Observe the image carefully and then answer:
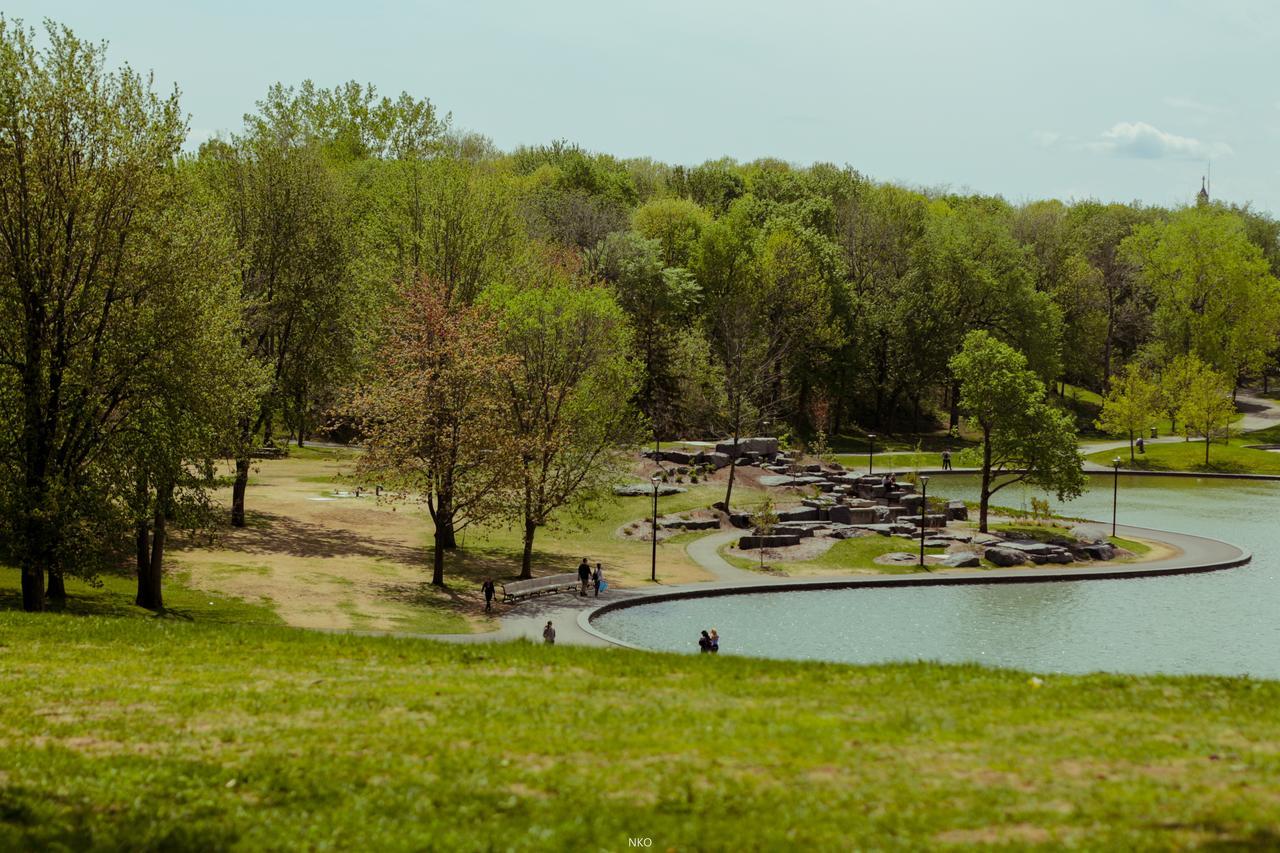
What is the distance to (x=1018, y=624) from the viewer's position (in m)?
37.7

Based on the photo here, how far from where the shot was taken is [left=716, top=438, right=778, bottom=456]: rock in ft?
228

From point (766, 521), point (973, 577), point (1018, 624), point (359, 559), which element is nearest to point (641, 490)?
point (766, 521)

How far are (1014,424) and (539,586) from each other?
2567 cm

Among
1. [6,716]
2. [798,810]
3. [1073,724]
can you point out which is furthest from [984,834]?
[6,716]

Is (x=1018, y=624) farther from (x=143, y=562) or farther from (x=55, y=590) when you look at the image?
(x=55, y=590)

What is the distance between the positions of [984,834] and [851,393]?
85.0 meters

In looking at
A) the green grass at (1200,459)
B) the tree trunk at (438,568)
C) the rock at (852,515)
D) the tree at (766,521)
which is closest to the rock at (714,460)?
the rock at (852,515)

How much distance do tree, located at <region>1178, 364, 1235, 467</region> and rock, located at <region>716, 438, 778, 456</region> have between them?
3828cm

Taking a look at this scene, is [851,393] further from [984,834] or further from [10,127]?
[984,834]

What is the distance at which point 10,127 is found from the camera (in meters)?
28.4

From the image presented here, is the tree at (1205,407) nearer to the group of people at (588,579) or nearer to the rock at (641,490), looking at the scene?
the rock at (641,490)

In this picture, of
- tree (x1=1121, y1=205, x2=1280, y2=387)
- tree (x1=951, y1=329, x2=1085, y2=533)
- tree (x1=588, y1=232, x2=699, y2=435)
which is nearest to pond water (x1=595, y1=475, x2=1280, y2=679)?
tree (x1=951, y1=329, x2=1085, y2=533)

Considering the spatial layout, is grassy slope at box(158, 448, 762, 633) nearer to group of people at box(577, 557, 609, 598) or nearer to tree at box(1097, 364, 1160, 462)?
group of people at box(577, 557, 609, 598)

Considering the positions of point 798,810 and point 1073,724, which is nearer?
point 798,810
